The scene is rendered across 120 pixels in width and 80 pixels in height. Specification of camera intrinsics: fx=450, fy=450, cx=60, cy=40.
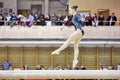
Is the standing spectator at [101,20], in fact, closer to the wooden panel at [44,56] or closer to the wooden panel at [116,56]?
the wooden panel at [116,56]

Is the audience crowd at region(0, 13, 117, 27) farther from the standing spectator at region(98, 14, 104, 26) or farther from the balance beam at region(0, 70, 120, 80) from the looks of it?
the balance beam at region(0, 70, 120, 80)

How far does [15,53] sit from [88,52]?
494 centimetres

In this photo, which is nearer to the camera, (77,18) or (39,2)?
(77,18)

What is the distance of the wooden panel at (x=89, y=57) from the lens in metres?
30.3

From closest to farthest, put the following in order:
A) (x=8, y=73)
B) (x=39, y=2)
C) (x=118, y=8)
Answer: (x=8, y=73) → (x=118, y=8) → (x=39, y=2)

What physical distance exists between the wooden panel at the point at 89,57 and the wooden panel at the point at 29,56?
11.3 ft

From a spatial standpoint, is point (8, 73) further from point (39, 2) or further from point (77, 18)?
point (39, 2)

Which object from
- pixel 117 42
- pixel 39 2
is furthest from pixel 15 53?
pixel 39 2

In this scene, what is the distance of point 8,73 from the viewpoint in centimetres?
908

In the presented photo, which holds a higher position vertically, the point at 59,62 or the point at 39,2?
the point at 39,2

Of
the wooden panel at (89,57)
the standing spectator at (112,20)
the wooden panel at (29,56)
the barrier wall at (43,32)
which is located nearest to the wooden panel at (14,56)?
the wooden panel at (29,56)

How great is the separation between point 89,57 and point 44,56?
3048 mm

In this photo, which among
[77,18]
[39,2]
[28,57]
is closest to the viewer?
[77,18]

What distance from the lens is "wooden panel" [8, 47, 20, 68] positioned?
99.1 feet
